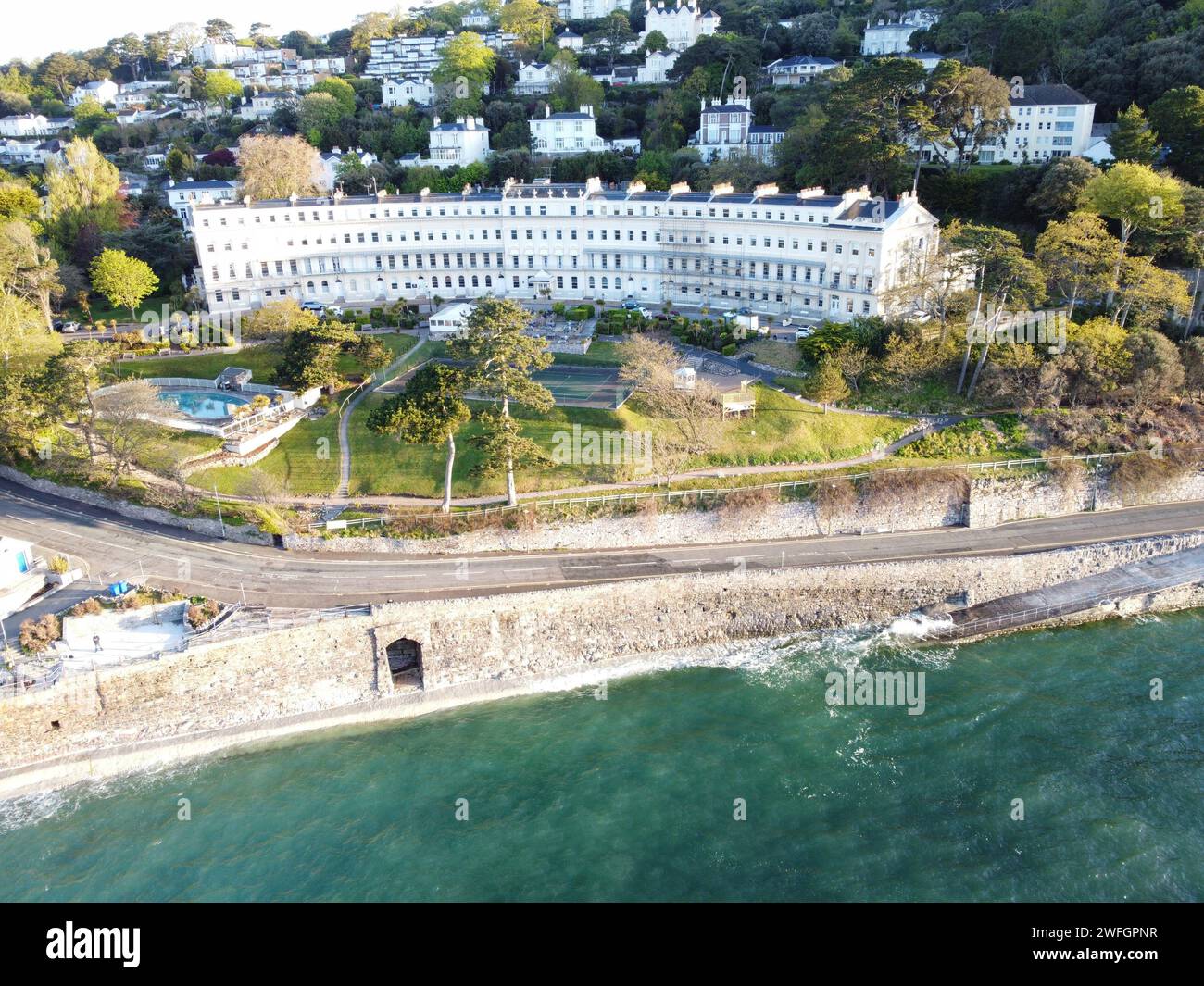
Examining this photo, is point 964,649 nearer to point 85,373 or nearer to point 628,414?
point 628,414

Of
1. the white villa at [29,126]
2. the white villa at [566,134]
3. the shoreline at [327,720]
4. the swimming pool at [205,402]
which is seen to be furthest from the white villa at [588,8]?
the shoreline at [327,720]

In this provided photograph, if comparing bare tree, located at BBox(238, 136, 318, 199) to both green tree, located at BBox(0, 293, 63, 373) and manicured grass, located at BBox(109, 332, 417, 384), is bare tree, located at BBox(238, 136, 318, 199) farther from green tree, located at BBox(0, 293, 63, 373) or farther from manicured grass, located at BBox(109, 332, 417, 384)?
green tree, located at BBox(0, 293, 63, 373)

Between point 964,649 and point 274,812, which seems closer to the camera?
point 274,812

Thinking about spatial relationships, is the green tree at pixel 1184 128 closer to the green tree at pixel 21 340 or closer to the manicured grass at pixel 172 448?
the manicured grass at pixel 172 448

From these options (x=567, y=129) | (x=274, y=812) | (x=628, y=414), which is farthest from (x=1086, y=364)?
(x=567, y=129)

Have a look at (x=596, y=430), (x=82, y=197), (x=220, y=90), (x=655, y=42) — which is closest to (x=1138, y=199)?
(x=596, y=430)

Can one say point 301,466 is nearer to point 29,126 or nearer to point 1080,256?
point 1080,256
